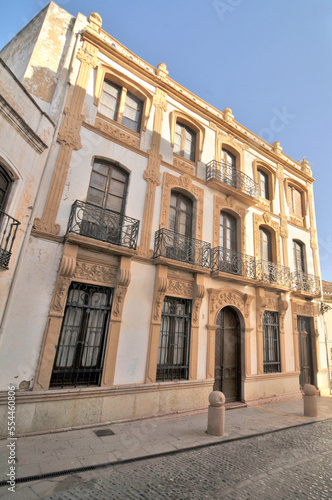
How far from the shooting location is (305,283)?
12555 millimetres

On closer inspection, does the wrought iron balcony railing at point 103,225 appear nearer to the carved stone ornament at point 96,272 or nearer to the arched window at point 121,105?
the carved stone ornament at point 96,272

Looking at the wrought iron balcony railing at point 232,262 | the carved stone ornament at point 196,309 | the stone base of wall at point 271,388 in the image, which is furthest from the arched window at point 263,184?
the stone base of wall at point 271,388

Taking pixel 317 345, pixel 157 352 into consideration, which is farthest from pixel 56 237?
pixel 317 345

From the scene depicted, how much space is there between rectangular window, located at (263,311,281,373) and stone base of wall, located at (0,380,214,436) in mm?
3663

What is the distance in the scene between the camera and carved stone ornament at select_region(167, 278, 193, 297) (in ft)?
26.7

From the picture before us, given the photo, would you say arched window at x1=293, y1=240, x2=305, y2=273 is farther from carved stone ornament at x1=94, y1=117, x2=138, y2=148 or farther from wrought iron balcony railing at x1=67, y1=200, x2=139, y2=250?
carved stone ornament at x1=94, y1=117, x2=138, y2=148

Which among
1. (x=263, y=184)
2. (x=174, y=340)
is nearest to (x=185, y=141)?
(x=263, y=184)

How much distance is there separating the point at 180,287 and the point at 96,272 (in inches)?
110

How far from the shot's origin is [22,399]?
5.40 metres

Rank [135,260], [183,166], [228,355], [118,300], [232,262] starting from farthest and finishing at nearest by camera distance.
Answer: [232,262] < [183,166] < [228,355] < [135,260] < [118,300]

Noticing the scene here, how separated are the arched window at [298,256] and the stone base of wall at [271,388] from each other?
16.6ft

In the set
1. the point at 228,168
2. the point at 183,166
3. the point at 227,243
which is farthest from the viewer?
the point at 228,168

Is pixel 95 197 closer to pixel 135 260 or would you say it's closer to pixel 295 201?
pixel 135 260

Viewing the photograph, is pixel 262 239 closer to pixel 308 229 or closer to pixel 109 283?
pixel 308 229
